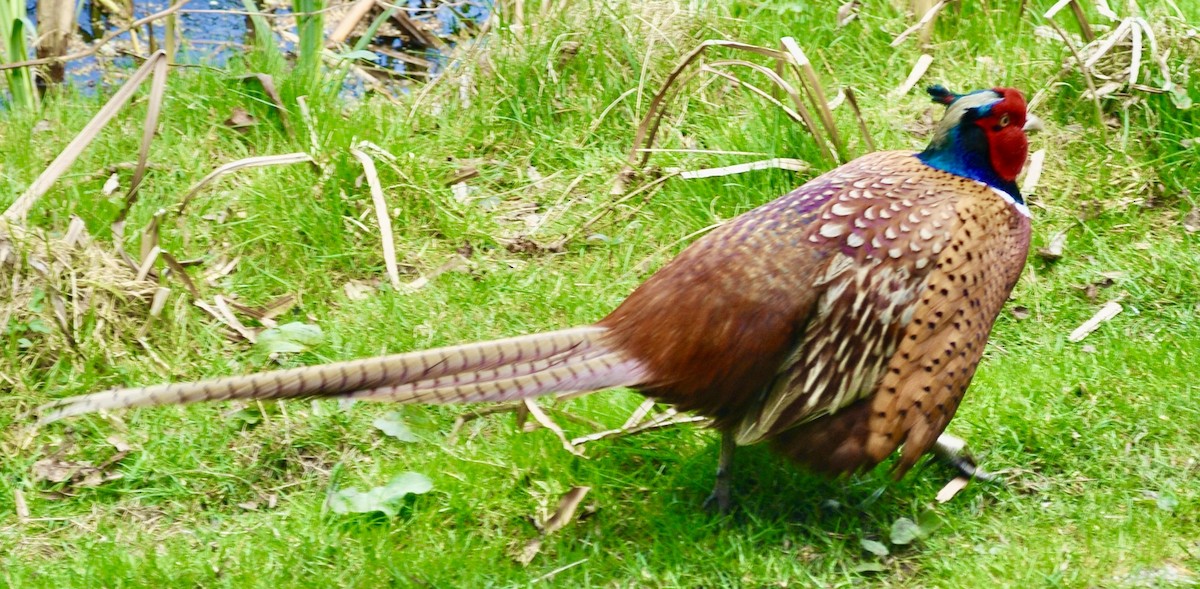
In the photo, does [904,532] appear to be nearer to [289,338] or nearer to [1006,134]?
[1006,134]

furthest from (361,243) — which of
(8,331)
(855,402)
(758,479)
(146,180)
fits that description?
(855,402)

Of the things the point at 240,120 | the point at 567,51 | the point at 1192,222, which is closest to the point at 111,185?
the point at 240,120

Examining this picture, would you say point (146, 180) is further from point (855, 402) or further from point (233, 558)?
point (855, 402)

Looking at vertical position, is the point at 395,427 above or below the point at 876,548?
below

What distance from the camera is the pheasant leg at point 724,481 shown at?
3.15 meters

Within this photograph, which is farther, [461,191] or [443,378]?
[461,191]

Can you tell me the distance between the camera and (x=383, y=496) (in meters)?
3.24

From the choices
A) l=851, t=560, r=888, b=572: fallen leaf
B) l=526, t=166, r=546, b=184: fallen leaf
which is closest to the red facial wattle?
l=851, t=560, r=888, b=572: fallen leaf

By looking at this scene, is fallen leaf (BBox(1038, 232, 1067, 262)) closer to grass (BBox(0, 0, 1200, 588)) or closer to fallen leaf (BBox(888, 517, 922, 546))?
grass (BBox(0, 0, 1200, 588))

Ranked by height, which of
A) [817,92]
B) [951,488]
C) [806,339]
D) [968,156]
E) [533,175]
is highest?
[968,156]

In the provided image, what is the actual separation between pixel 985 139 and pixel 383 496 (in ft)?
5.91

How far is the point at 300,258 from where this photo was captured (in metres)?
4.10

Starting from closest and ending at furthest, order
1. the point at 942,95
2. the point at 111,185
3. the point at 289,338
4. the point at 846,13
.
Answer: the point at 942,95, the point at 289,338, the point at 111,185, the point at 846,13

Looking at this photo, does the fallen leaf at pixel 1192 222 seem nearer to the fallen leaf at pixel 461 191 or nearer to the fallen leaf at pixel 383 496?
the fallen leaf at pixel 461 191
